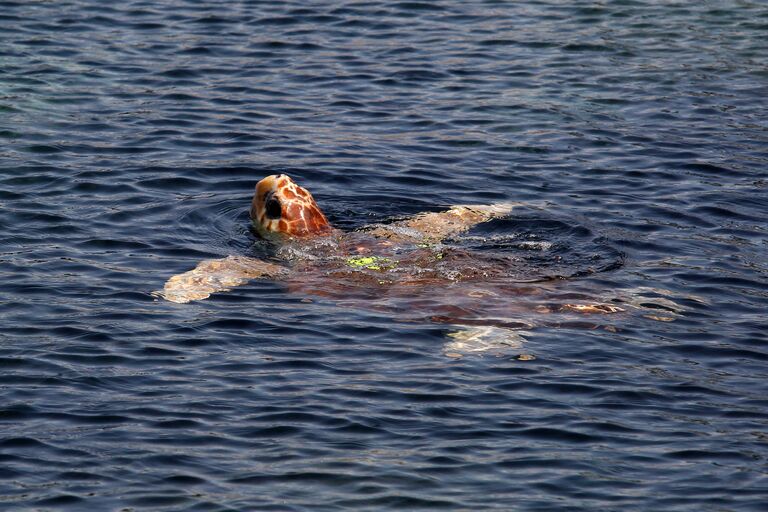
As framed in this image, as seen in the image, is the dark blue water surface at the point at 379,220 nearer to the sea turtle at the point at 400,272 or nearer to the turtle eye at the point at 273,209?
the sea turtle at the point at 400,272

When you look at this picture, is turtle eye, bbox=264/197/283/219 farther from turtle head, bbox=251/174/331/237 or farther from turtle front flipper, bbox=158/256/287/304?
turtle front flipper, bbox=158/256/287/304

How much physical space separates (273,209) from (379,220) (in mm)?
1240

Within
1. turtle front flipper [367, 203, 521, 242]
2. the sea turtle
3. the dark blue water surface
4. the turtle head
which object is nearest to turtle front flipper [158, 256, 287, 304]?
the sea turtle

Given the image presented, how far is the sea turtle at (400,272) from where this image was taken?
1077 cm

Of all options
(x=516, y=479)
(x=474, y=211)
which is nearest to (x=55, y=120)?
(x=474, y=211)

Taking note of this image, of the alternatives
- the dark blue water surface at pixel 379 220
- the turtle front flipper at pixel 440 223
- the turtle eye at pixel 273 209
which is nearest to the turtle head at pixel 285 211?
the turtle eye at pixel 273 209

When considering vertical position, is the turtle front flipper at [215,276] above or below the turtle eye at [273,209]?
below

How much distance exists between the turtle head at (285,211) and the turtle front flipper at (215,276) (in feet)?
2.41

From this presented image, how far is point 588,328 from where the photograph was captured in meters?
Answer: 10.6

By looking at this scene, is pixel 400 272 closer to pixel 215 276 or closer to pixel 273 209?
pixel 215 276

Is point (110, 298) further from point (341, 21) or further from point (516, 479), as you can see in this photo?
point (341, 21)

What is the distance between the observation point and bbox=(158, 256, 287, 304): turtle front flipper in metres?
11.2

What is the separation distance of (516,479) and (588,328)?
2.83 m

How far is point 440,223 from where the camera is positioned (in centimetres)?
1310
